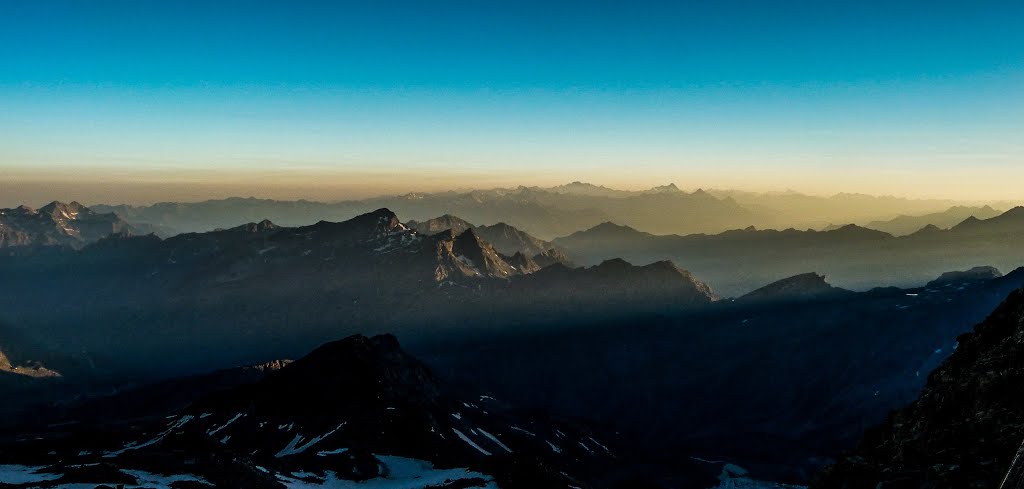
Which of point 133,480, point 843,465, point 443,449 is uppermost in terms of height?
point 843,465

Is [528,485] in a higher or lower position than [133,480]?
lower

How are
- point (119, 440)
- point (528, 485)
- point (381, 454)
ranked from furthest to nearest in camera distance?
1. point (119, 440)
2. point (381, 454)
3. point (528, 485)

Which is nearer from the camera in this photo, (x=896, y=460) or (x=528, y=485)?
(x=896, y=460)

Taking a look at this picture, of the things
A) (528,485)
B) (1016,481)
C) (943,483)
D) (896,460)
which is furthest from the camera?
(528,485)

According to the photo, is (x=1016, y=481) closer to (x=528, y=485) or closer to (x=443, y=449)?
(x=528, y=485)

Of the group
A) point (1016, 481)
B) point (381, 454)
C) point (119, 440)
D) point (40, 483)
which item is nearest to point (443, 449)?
point (381, 454)

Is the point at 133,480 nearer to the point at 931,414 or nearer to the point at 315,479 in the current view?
the point at 315,479
